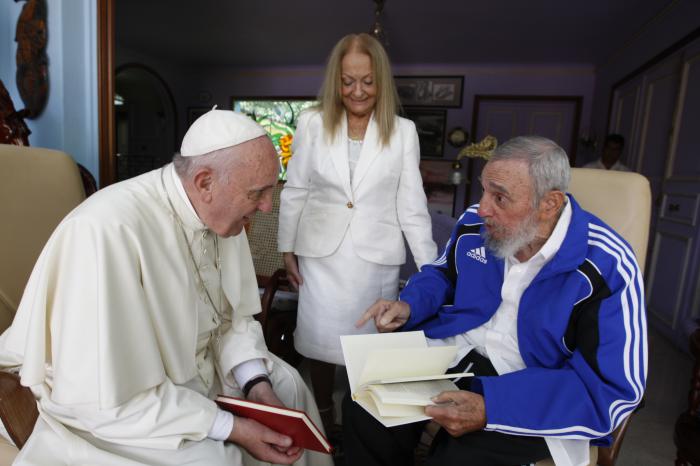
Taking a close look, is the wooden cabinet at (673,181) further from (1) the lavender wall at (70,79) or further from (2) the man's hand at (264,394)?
(1) the lavender wall at (70,79)

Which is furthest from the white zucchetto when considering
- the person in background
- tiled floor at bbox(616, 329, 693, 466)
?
the person in background

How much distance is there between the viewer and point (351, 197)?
5.93ft

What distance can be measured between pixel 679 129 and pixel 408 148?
3.76 m

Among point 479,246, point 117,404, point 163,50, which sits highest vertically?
point 163,50

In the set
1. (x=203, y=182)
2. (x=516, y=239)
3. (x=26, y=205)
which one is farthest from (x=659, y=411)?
(x=26, y=205)

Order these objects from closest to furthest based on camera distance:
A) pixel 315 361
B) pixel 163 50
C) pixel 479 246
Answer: pixel 479 246 → pixel 315 361 → pixel 163 50

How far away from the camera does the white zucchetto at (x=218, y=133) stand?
3.66 feet

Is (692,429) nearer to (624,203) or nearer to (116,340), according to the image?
(624,203)

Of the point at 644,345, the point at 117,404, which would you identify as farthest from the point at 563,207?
the point at 117,404

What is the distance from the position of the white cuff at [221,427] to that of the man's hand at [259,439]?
0.01 meters

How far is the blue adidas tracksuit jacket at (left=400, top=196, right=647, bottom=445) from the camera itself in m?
1.10

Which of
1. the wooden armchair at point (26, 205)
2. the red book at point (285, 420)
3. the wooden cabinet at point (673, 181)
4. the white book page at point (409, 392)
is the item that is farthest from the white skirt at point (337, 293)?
the wooden cabinet at point (673, 181)

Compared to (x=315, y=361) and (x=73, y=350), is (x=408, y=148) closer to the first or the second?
(x=315, y=361)

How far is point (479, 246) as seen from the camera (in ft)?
5.21
